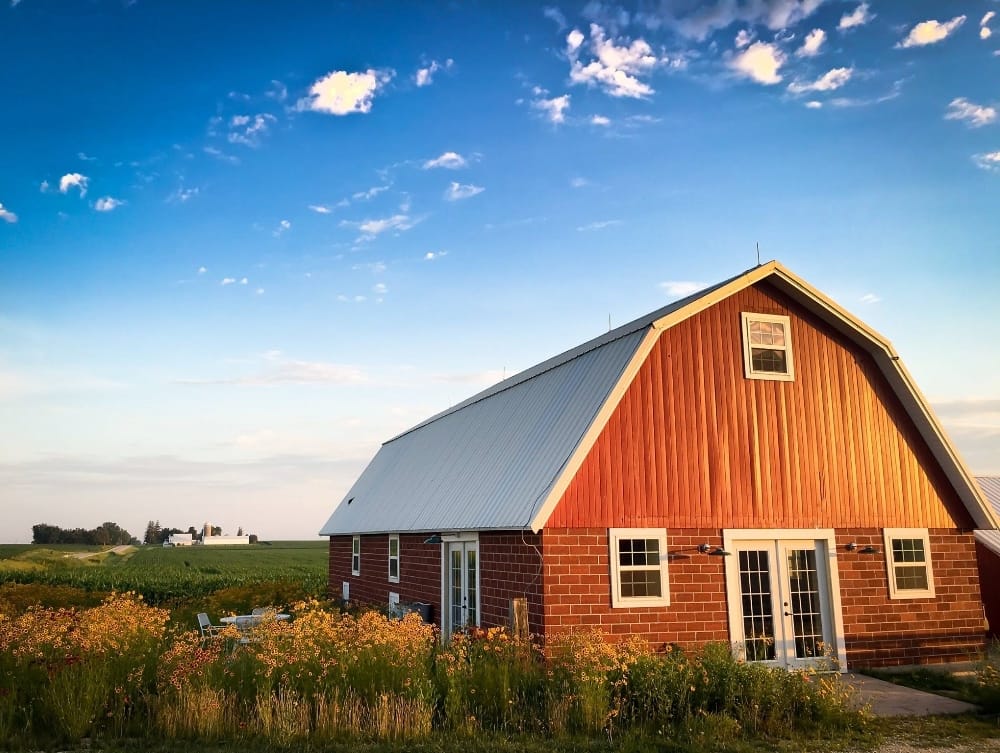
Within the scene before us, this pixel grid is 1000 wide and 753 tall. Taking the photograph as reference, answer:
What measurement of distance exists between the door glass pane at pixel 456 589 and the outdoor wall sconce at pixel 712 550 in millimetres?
4902

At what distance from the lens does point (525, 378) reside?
19.0m

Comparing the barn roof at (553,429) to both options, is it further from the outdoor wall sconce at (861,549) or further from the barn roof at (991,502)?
the barn roof at (991,502)

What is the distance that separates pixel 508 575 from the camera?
1391 centimetres

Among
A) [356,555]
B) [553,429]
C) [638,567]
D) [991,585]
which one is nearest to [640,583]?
[638,567]

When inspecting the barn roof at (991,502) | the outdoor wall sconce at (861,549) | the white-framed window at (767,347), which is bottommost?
the outdoor wall sconce at (861,549)

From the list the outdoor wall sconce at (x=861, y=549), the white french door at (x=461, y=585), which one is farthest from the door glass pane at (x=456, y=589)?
the outdoor wall sconce at (x=861, y=549)

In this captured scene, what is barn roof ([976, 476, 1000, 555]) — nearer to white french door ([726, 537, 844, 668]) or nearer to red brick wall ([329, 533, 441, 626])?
white french door ([726, 537, 844, 668])

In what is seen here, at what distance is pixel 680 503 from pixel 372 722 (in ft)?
21.9

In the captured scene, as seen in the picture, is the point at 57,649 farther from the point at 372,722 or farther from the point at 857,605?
the point at 857,605

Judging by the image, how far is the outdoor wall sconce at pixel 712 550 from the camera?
1384 cm

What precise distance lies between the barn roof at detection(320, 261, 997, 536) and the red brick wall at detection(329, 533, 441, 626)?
621mm

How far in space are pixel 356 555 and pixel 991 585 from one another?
16463mm

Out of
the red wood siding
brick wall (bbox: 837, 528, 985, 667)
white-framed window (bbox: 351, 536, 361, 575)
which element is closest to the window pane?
the red wood siding

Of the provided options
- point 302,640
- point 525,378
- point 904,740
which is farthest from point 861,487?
point 302,640
